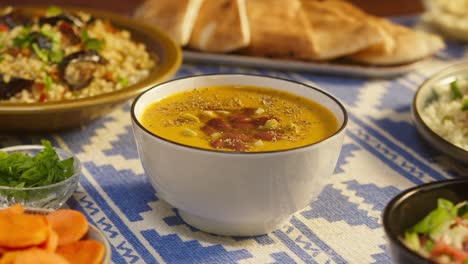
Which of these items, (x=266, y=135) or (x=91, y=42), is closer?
(x=266, y=135)

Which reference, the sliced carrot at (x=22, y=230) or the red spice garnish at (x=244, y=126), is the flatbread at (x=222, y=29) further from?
the sliced carrot at (x=22, y=230)

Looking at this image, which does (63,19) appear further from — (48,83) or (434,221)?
(434,221)

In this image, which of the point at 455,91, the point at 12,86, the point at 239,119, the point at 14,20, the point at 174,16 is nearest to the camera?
the point at 239,119

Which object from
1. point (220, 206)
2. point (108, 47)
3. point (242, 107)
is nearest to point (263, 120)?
point (242, 107)

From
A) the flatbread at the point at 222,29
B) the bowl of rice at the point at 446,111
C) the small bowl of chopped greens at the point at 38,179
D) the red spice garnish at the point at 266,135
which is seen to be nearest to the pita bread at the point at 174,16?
the flatbread at the point at 222,29

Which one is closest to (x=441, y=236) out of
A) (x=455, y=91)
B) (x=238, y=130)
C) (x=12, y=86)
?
(x=238, y=130)

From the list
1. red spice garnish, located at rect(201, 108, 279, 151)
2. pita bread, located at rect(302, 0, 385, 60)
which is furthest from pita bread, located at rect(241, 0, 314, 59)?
red spice garnish, located at rect(201, 108, 279, 151)

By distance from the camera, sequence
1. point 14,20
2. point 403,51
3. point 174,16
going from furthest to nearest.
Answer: point 174,16 < point 403,51 < point 14,20
